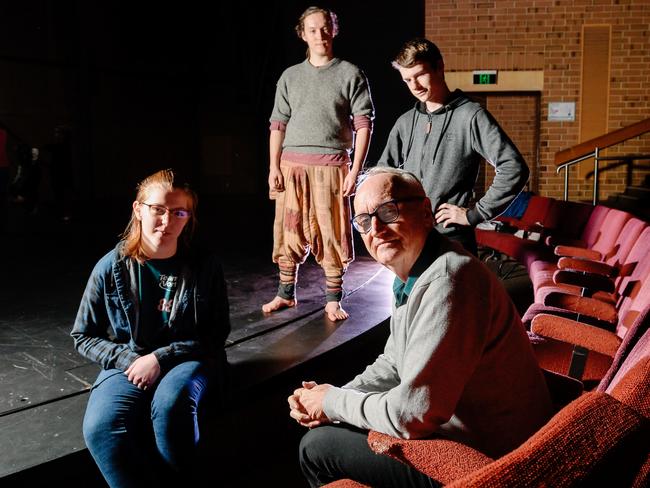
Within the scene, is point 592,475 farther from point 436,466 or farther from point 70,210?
point 70,210

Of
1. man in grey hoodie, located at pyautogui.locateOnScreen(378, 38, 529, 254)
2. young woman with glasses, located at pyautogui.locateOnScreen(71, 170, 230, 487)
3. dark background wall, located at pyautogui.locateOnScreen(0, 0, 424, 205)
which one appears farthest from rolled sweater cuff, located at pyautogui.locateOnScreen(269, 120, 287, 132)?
dark background wall, located at pyautogui.locateOnScreen(0, 0, 424, 205)

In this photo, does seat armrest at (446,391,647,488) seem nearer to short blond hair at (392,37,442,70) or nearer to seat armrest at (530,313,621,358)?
seat armrest at (530,313,621,358)

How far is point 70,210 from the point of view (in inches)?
292

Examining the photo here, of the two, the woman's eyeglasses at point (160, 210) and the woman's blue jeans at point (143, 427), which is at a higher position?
the woman's eyeglasses at point (160, 210)

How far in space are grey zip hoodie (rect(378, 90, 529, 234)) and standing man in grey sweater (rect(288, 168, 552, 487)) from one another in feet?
3.32

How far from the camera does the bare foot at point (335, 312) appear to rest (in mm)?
2943

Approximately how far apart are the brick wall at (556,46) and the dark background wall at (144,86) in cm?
235

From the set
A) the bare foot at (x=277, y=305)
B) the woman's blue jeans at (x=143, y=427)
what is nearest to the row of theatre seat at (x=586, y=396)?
the woman's blue jeans at (x=143, y=427)

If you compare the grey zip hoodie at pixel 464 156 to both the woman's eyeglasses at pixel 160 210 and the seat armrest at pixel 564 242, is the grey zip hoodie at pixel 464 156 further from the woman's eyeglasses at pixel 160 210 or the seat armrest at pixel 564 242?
the seat armrest at pixel 564 242

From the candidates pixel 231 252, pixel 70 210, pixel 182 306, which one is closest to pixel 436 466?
pixel 182 306

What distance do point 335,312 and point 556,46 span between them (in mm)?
6262

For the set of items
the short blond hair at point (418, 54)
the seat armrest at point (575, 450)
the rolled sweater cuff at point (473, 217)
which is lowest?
the seat armrest at point (575, 450)

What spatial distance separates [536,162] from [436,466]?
296 inches

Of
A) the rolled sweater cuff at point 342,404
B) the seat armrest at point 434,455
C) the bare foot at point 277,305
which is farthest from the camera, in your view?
the bare foot at point 277,305
